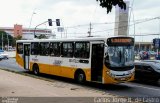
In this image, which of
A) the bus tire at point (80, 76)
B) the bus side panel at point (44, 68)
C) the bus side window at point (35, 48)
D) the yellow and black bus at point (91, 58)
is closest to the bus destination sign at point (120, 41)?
the yellow and black bus at point (91, 58)

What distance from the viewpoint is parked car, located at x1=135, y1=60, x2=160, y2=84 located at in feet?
66.4

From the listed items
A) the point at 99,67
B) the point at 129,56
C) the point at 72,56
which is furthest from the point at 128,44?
the point at 72,56

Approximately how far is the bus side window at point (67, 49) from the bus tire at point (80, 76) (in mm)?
1198

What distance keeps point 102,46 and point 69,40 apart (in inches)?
134

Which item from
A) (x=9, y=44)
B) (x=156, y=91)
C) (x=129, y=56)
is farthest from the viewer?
(x=9, y=44)

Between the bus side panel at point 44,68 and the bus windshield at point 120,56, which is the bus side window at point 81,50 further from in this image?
the bus side panel at point 44,68

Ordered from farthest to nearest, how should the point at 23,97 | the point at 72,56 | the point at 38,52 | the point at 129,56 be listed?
the point at 38,52, the point at 72,56, the point at 129,56, the point at 23,97

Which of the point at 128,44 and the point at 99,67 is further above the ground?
the point at 128,44

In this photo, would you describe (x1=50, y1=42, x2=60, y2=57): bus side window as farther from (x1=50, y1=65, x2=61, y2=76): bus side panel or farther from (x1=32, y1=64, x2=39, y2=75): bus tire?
(x1=32, y1=64, x2=39, y2=75): bus tire

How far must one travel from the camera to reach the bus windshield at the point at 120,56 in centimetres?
1839

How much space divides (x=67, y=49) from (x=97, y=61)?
3.30 metres

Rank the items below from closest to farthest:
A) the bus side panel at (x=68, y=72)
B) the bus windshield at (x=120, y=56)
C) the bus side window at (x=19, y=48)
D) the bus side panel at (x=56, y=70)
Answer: the bus windshield at (x=120, y=56), the bus side panel at (x=68, y=72), the bus side panel at (x=56, y=70), the bus side window at (x=19, y=48)

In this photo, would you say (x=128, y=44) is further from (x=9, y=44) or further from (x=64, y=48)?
(x=9, y=44)

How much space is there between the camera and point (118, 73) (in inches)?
731
